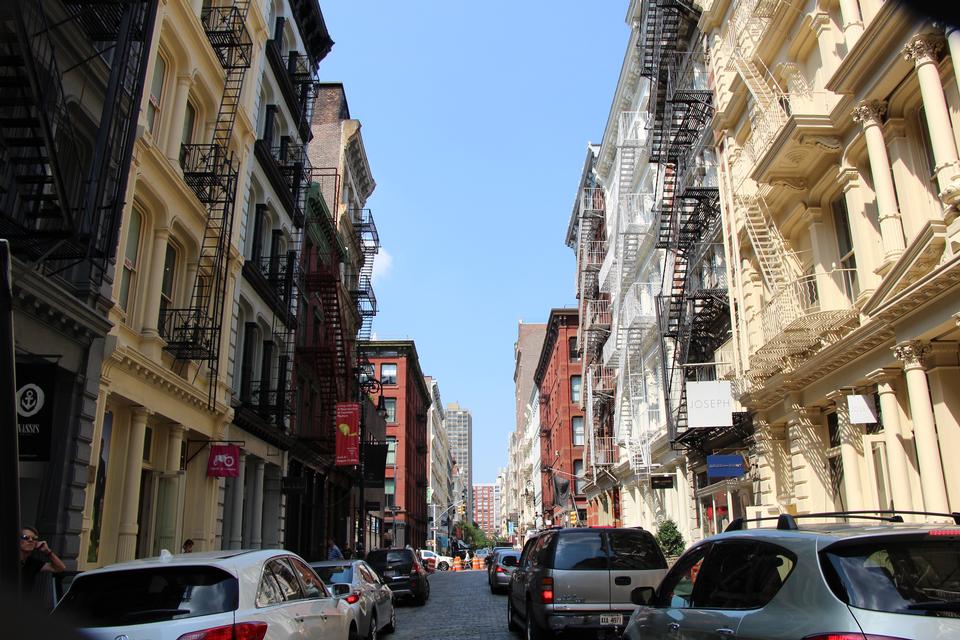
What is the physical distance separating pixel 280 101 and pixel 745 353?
17352mm

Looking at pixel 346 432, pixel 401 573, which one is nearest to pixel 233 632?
pixel 401 573

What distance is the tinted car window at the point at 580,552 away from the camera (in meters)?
12.2

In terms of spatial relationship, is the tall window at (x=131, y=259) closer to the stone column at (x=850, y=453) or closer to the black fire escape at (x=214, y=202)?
the black fire escape at (x=214, y=202)

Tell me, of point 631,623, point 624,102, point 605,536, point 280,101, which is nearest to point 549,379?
point 624,102

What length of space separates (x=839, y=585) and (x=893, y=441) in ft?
35.5

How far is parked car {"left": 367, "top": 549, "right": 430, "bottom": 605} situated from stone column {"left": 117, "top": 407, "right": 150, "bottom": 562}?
883 centimetres

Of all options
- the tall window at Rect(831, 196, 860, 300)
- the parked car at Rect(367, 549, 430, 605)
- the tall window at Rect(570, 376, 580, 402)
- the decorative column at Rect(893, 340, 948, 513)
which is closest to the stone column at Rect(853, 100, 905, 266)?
the decorative column at Rect(893, 340, 948, 513)

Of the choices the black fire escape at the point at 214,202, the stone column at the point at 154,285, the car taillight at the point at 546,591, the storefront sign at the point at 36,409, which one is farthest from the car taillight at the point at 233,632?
the black fire escape at the point at 214,202

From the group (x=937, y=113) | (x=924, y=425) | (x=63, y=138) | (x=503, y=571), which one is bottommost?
(x=503, y=571)

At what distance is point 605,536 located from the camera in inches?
496

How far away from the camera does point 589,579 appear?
12.0m

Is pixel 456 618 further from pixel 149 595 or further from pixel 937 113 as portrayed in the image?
pixel 937 113

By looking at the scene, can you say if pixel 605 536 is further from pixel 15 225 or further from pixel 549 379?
pixel 549 379

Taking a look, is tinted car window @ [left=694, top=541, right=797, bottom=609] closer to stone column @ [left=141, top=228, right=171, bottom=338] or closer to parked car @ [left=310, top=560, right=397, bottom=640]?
parked car @ [left=310, top=560, right=397, bottom=640]
